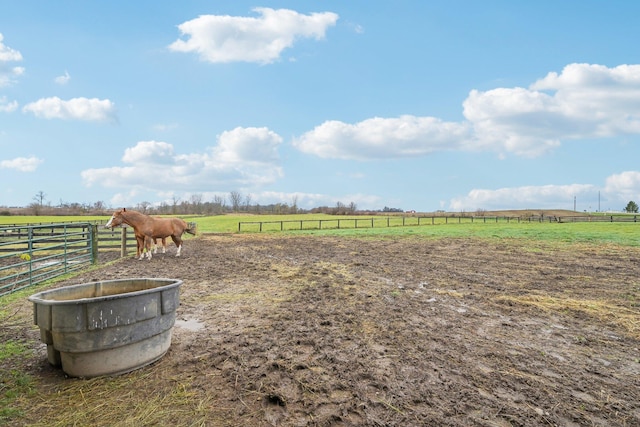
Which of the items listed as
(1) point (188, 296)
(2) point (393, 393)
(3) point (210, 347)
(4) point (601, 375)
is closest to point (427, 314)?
(4) point (601, 375)

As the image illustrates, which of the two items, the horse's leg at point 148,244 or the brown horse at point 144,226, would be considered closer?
the brown horse at point 144,226

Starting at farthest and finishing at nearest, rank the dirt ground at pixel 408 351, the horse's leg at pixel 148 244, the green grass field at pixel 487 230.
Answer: the green grass field at pixel 487 230 < the horse's leg at pixel 148 244 < the dirt ground at pixel 408 351

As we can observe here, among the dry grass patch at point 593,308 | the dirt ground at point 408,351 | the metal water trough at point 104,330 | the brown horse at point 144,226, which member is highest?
the brown horse at point 144,226

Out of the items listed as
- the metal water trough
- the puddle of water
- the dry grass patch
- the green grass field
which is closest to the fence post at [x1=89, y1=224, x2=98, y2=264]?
the puddle of water

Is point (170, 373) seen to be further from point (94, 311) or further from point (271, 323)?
point (271, 323)

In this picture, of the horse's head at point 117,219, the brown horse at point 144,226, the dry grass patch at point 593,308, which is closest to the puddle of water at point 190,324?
the dry grass patch at point 593,308

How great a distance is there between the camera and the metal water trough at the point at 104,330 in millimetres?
3020

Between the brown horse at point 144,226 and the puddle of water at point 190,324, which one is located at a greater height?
the brown horse at point 144,226

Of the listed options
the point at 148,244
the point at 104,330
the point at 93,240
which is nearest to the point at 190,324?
the point at 104,330

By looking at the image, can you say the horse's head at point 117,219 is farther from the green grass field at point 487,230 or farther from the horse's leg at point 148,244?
the green grass field at point 487,230

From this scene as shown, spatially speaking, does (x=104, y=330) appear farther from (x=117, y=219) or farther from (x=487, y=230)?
(x=487, y=230)

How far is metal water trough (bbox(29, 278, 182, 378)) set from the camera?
9.91 ft

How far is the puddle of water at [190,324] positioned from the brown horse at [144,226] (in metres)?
6.92

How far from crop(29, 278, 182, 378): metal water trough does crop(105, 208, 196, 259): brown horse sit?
25.9 feet
